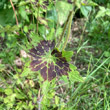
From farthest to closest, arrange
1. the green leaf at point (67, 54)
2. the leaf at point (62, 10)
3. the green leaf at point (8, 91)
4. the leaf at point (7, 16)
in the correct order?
the leaf at point (7, 16) < the green leaf at point (8, 91) < the green leaf at point (67, 54) < the leaf at point (62, 10)

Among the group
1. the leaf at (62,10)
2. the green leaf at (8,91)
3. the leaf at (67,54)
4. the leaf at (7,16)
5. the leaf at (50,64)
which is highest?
the leaf at (62,10)

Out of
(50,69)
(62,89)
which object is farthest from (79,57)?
(50,69)

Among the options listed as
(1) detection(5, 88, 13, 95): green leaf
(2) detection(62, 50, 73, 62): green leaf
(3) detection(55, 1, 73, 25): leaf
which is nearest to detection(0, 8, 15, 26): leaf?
(1) detection(5, 88, 13, 95): green leaf

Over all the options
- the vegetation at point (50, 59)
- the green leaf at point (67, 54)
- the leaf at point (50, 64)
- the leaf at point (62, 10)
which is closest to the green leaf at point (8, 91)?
the vegetation at point (50, 59)

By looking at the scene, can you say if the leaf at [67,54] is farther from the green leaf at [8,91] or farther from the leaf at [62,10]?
the green leaf at [8,91]

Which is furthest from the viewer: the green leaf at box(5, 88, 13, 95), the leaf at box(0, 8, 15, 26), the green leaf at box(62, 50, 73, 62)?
the leaf at box(0, 8, 15, 26)

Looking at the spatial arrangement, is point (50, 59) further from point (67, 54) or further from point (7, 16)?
point (7, 16)

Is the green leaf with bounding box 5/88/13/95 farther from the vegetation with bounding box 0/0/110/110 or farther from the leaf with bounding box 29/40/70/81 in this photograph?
the leaf with bounding box 29/40/70/81

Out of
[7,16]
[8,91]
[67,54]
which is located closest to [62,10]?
[67,54]
